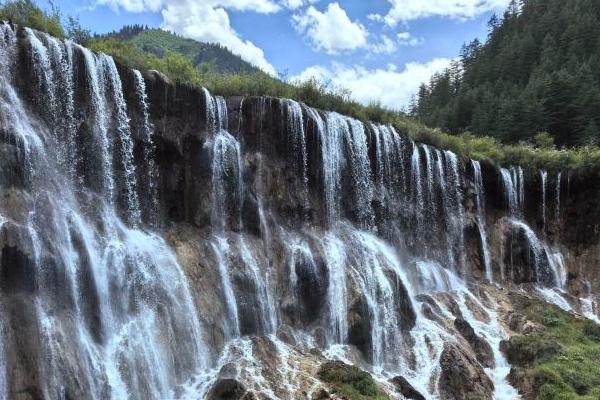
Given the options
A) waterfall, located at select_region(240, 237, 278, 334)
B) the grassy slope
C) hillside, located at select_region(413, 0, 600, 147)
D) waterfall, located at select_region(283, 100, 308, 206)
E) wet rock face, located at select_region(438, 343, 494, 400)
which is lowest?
wet rock face, located at select_region(438, 343, 494, 400)

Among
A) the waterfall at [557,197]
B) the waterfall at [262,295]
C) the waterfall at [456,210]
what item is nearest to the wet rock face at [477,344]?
the waterfall at [456,210]

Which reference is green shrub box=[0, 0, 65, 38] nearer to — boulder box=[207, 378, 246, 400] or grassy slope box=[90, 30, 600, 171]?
grassy slope box=[90, 30, 600, 171]

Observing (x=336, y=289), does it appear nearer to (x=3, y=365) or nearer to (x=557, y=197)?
(x=3, y=365)

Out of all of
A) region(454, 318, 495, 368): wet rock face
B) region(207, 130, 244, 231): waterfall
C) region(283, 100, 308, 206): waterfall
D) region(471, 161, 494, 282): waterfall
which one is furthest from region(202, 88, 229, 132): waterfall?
region(471, 161, 494, 282): waterfall

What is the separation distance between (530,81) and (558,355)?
141 ft

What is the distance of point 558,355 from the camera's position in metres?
20.4

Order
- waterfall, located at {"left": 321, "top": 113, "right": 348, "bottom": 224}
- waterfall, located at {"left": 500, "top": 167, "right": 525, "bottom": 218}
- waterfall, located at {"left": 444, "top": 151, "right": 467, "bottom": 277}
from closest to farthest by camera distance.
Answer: waterfall, located at {"left": 321, "top": 113, "right": 348, "bottom": 224}, waterfall, located at {"left": 444, "top": 151, "right": 467, "bottom": 277}, waterfall, located at {"left": 500, "top": 167, "right": 525, "bottom": 218}

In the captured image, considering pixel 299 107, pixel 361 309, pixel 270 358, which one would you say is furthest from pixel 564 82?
pixel 270 358

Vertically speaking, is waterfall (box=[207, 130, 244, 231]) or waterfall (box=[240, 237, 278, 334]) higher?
waterfall (box=[207, 130, 244, 231])

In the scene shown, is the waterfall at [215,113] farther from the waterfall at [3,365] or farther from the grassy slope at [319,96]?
the waterfall at [3,365]

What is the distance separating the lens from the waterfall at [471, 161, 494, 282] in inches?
1193

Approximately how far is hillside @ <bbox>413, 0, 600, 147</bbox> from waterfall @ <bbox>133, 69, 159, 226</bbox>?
3526 centimetres

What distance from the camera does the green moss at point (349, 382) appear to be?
1597 centimetres

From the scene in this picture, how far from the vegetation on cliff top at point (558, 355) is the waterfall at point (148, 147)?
14.3 m
